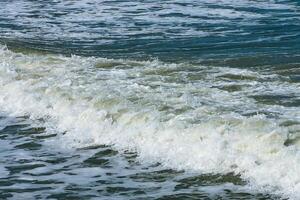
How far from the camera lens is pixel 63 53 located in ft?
62.6

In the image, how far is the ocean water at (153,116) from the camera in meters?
7.79

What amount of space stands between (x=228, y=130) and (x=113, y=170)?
172 cm

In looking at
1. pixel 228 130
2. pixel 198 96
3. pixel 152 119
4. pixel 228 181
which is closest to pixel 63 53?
pixel 198 96

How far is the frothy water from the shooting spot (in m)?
8.21

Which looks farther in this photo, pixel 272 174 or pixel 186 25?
pixel 186 25

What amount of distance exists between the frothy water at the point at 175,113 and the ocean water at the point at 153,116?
0.02 m

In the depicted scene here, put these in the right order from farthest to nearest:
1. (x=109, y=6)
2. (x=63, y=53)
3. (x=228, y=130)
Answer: (x=109, y=6) < (x=63, y=53) < (x=228, y=130)

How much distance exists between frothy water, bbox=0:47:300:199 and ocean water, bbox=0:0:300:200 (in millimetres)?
22

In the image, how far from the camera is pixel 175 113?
34.1ft

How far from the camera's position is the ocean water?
7789 millimetres

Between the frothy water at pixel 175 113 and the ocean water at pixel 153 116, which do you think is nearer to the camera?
the ocean water at pixel 153 116

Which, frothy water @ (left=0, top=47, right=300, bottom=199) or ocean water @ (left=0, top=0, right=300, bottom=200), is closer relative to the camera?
ocean water @ (left=0, top=0, right=300, bottom=200)

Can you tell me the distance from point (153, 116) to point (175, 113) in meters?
0.34

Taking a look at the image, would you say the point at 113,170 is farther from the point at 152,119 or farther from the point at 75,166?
the point at 152,119
